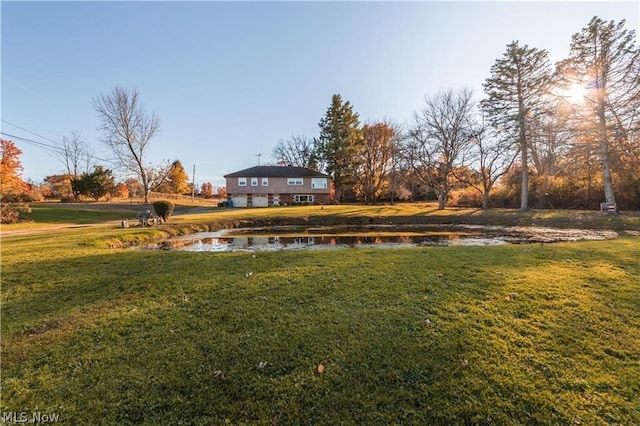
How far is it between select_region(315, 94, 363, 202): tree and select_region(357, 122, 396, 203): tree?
4.35 ft

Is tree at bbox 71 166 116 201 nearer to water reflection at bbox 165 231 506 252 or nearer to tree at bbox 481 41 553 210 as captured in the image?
water reflection at bbox 165 231 506 252

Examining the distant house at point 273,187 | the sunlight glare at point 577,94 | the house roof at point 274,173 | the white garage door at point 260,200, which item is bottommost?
the white garage door at point 260,200

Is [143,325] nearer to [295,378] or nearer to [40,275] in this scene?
[295,378]

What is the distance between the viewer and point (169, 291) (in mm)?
5383

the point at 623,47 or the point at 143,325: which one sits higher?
the point at 623,47

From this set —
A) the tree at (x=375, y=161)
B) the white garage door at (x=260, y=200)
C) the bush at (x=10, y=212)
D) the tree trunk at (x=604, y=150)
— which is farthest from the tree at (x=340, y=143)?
the bush at (x=10, y=212)

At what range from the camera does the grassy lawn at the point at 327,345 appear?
2.75 m

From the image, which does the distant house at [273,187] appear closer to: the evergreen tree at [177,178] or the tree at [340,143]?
the tree at [340,143]

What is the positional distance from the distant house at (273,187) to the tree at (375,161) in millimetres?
6581

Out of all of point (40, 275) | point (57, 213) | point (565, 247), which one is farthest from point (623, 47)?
point (57, 213)

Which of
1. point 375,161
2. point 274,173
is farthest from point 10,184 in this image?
point 375,161

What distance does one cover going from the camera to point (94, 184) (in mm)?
37438

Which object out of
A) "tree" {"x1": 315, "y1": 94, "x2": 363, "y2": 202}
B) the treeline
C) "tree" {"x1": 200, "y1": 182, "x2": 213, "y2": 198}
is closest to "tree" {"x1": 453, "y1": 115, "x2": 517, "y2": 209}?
the treeline

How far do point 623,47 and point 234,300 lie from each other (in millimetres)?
28970
